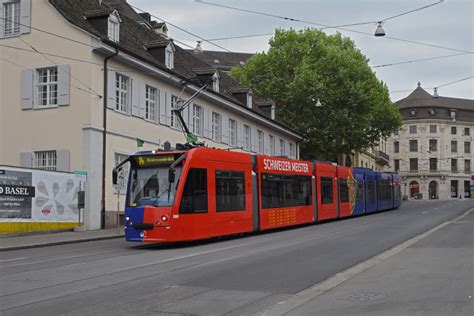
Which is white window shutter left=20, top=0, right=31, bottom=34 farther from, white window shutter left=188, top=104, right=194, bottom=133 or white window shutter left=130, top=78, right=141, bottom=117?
white window shutter left=188, top=104, right=194, bottom=133

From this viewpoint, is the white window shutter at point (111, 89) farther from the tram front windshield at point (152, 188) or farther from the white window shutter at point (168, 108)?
the tram front windshield at point (152, 188)

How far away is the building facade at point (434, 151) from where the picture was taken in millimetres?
105562

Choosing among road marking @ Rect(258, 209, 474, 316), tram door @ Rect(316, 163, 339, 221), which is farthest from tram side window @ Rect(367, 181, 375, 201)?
road marking @ Rect(258, 209, 474, 316)

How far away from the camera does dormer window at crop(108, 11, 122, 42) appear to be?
90.0 ft

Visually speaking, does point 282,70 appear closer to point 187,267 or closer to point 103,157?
point 103,157

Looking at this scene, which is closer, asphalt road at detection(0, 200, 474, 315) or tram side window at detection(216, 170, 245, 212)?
asphalt road at detection(0, 200, 474, 315)

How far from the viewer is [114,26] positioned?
28.0m

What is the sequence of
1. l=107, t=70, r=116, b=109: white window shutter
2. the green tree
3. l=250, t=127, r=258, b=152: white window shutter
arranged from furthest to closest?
1. the green tree
2. l=250, t=127, r=258, b=152: white window shutter
3. l=107, t=70, r=116, b=109: white window shutter

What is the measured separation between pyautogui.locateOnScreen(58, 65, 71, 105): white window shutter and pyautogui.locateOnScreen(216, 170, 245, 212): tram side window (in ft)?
32.2

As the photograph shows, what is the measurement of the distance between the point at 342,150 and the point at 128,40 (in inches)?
994

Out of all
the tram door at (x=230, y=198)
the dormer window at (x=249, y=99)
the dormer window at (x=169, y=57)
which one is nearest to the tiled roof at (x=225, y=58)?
the dormer window at (x=249, y=99)

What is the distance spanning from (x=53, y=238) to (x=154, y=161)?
5.66 m

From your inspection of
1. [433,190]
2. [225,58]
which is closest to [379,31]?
[225,58]

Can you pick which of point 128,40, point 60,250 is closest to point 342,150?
point 128,40
